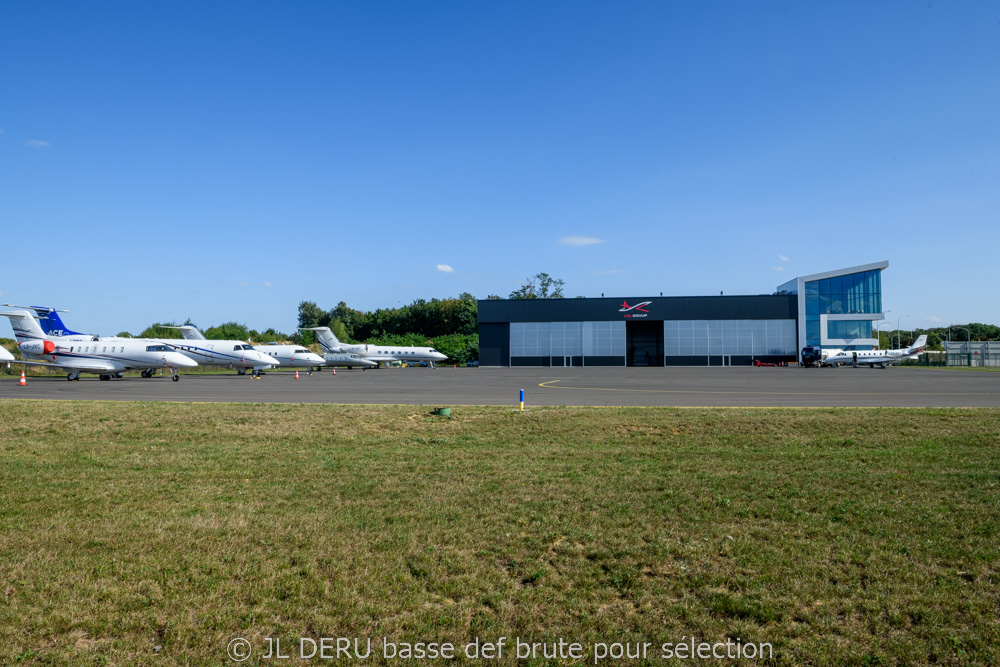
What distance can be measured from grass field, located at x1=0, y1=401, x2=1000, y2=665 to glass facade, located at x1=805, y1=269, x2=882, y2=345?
235 ft

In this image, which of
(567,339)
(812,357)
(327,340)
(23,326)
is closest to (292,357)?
(327,340)

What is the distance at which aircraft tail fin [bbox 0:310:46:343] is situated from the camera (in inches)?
1593

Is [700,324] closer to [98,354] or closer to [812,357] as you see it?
[812,357]

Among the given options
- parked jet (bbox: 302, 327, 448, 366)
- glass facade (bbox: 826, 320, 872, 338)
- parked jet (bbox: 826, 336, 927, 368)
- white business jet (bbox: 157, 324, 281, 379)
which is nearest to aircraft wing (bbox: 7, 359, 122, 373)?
white business jet (bbox: 157, 324, 281, 379)

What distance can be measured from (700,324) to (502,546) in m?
76.7

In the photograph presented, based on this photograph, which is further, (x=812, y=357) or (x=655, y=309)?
(x=655, y=309)

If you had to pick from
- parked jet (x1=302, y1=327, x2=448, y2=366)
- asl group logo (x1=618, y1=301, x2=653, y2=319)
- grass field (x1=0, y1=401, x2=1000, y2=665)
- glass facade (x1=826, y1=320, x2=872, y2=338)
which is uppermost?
asl group logo (x1=618, y1=301, x2=653, y2=319)

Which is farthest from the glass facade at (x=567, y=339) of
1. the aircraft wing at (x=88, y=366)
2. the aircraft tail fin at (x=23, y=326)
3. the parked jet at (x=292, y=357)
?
the aircraft tail fin at (x=23, y=326)

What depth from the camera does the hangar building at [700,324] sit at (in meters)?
75.8

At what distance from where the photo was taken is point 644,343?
9106 cm

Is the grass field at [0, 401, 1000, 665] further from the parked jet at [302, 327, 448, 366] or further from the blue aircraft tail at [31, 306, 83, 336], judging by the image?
the parked jet at [302, 327, 448, 366]

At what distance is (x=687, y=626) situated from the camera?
4.62m

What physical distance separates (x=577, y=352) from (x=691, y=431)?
66891 mm

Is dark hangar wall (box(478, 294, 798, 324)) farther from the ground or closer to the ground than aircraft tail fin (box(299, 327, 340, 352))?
farther from the ground
